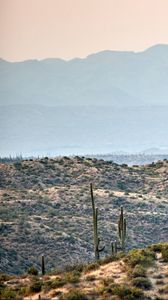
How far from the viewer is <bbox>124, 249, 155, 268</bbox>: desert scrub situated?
1529 inches

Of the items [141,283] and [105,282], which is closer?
[141,283]

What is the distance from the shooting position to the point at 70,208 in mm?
80250

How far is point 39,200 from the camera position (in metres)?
82.0

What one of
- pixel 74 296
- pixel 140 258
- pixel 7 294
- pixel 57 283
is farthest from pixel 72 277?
pixel 140 258

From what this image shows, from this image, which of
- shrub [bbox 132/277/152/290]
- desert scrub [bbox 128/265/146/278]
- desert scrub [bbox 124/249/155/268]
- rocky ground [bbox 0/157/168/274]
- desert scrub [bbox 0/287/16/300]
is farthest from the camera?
rocky ground [bbox 0/157/168/274]

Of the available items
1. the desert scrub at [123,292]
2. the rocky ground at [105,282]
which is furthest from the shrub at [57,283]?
the desert scrub at [123,292]

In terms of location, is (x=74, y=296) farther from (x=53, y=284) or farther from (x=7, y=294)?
(x=7, y=294)

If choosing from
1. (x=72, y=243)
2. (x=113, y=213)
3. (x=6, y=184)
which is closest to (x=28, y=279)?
(x=72, y=243)

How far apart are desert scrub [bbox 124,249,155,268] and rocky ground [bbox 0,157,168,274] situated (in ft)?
60.6

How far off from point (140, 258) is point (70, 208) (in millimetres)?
41340

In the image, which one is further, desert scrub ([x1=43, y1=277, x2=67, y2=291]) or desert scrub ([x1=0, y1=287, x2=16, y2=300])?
desert scrub ([x1=43, y1=277, x2=67, y2=291])

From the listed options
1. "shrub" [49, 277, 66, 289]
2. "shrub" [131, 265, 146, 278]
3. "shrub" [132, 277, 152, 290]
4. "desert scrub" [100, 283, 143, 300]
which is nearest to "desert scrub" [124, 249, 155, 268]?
"shrub" [131, 265, 146, 278]

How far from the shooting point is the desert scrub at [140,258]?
38.8 metres

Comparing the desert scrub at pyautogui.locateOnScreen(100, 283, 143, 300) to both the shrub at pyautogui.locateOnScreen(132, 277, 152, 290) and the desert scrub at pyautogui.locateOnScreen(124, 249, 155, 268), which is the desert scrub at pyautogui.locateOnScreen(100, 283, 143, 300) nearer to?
the shrub at pyautogui.locateOnScreen(132, 277, 152, 290)
